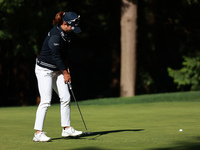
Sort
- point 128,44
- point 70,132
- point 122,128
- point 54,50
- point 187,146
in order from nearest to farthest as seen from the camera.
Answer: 1. point 187,146
2. point 54,50
3. point 70,132
4. point 122,128
5. point 128,44

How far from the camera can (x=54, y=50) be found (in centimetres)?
846

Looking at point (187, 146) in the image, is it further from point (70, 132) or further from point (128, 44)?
point (128, 44)

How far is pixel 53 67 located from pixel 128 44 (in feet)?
50.1

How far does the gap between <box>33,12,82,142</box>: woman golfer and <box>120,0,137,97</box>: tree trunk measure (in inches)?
590

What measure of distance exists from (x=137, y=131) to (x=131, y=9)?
14.4 meters

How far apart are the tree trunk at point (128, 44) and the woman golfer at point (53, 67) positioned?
15.0 m

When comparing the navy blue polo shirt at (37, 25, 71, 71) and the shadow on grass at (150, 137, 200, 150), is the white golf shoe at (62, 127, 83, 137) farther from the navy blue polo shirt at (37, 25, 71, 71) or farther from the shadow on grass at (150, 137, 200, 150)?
the shadow on grass at (150, 137, 200, 150)

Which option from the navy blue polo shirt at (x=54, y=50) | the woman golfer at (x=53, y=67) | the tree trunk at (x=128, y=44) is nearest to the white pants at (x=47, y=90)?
the woman golfer at (x=53, y=67)

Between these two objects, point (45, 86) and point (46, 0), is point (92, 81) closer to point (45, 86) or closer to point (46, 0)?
point (46, 0)

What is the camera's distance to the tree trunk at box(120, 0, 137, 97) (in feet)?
77.6

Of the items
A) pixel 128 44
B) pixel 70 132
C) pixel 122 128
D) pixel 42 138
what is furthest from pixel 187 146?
pixel 128 44

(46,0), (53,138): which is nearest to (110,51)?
(46,0)

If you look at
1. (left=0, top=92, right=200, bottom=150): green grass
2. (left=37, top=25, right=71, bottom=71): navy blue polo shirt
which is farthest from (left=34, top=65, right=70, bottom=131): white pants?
(left=0, top=92, right=200, bottom=150): green grass

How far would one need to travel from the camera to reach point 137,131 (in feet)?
32.7
